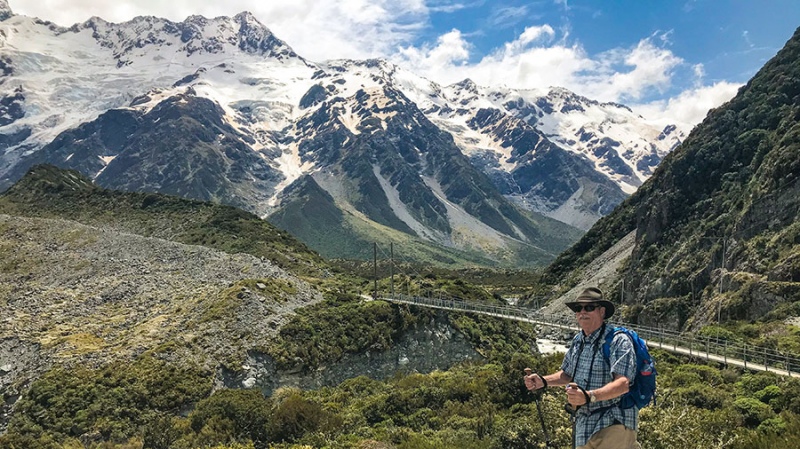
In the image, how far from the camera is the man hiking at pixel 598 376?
Answer: 627cm

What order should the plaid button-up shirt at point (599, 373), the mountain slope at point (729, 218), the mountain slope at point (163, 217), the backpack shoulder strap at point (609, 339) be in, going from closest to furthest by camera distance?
the plaid button-up shirt at point (599, 373), the backpack shoulder strap at point (609, 339), the mountain slope at point (729, 218), the mountain slope at point (163, 217)

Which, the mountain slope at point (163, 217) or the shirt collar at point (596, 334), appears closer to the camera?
the shirt collar at point (596, 334)

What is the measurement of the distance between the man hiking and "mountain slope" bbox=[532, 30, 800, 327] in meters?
42.3

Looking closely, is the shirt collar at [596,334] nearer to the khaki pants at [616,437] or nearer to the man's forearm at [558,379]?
the man's forearm at [558,379]

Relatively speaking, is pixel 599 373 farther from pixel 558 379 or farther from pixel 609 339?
pixel 558 379

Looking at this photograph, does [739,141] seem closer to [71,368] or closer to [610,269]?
[610,269]

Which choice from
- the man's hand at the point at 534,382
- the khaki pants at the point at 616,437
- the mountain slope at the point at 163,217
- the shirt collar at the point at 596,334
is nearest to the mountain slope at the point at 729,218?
the khaki pants at the point at 616,437

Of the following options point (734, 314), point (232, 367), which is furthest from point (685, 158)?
point (232, 367)

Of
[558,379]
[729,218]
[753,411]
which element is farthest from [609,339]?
[729,218]

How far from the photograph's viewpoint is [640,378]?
20.7 ft

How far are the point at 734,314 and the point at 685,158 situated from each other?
160 ft

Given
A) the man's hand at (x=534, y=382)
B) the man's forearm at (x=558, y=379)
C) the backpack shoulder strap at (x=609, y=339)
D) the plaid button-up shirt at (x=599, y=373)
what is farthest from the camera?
the man's forearm at (x=558, y=379)

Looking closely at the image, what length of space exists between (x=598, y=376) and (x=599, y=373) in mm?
40

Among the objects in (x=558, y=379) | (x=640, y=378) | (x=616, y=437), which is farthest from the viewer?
(x=558, y=379)
